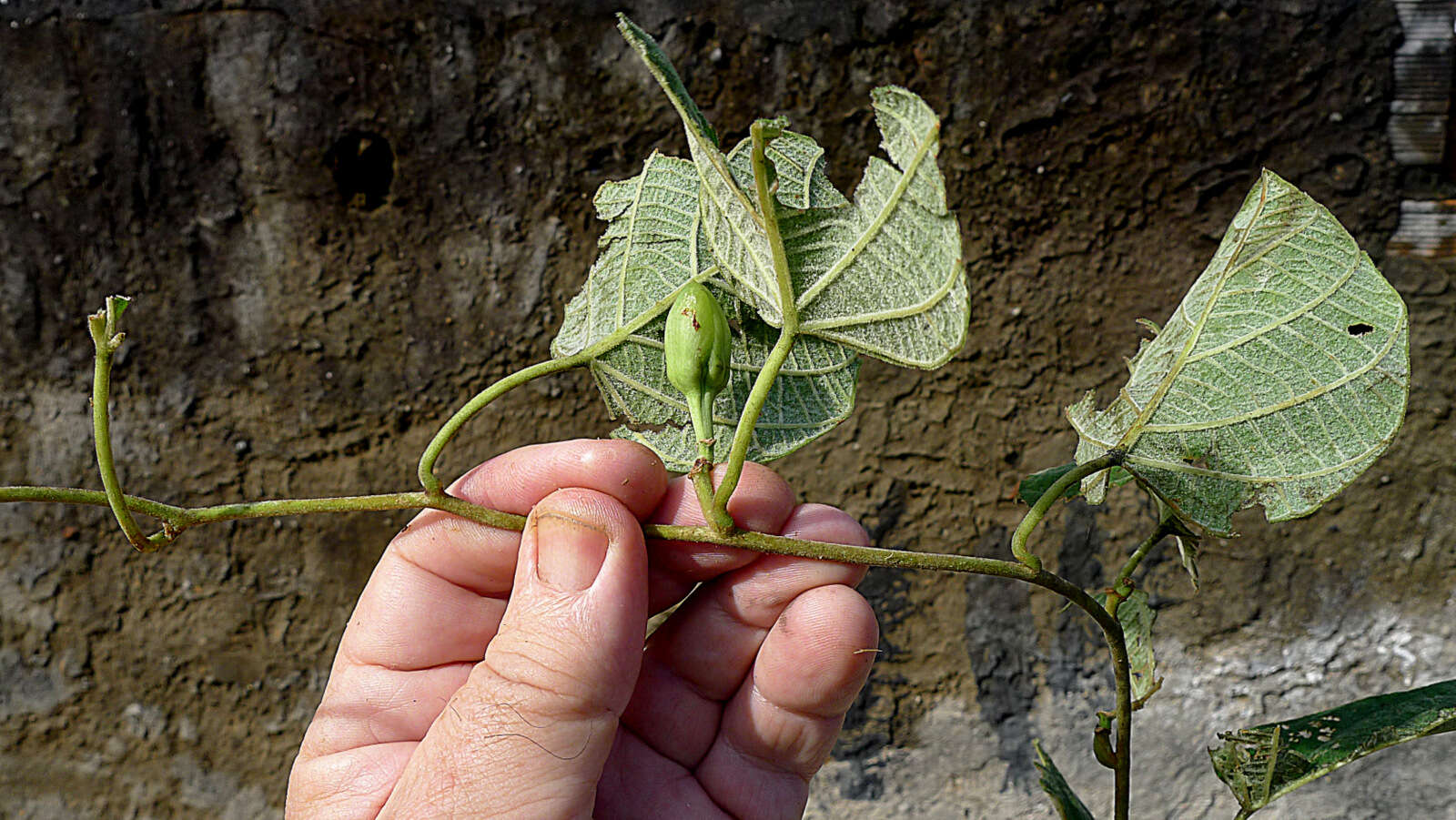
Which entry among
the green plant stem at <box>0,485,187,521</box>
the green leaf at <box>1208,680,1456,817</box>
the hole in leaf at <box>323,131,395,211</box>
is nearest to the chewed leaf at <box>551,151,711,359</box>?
the green plant stem at <box>0,485,187,521</box>

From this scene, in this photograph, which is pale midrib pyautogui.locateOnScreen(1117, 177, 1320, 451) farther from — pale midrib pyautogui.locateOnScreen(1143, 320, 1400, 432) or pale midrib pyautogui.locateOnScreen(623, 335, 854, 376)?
pale midrib pyautogui.locateOnScreen(623, 335, 854, 376)

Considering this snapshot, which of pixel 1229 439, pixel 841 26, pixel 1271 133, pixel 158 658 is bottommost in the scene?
pixel 158 658

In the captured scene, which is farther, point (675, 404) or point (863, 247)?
point (675, 404)

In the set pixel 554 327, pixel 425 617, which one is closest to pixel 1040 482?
pixel 425 617

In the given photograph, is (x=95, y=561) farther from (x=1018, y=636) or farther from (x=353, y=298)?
(x=1018, y=636)

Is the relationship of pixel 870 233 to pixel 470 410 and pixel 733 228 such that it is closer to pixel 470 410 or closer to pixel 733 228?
pixel 733 228

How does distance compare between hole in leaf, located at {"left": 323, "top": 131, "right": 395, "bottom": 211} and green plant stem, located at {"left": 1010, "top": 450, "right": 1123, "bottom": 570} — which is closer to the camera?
green plant stem, located at {"left": 1010, "top": 450, "right": 1123, "bottom": 570}

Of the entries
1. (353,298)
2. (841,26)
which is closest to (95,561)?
(353,298)
